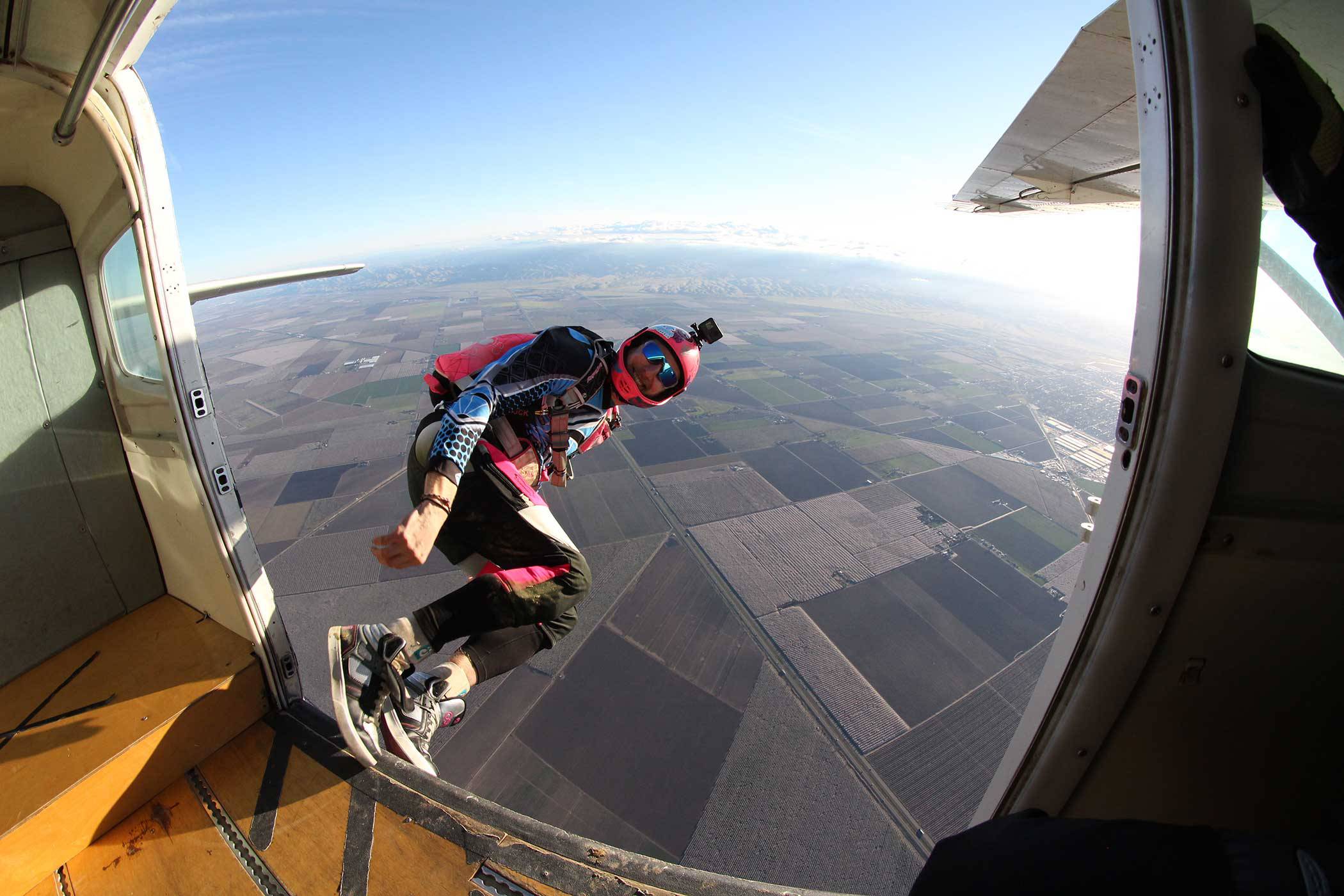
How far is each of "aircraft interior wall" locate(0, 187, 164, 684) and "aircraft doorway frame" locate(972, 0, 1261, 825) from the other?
435 centimetres

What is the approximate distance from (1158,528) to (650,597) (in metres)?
16.9

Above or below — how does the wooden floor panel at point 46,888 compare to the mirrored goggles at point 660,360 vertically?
below

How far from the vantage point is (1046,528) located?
24.7m

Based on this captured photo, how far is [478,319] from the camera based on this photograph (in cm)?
6150

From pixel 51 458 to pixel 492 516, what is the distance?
2.26 metres

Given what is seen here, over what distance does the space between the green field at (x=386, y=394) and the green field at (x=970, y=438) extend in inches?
1507

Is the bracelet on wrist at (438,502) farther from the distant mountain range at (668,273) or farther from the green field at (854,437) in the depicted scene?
the distant mountain range at (668,273)

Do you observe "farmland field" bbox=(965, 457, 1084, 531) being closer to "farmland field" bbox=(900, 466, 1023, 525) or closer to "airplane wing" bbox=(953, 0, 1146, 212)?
"farmland field" bbox=(900, 466, 1023, 525)

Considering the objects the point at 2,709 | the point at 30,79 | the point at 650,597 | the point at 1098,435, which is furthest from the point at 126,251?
the point at 1098,435

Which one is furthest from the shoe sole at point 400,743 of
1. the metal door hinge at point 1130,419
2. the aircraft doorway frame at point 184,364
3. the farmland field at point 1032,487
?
the farmland field at point 1032,487

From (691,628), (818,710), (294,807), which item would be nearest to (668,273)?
(691,628)

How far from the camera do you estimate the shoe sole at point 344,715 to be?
215cm

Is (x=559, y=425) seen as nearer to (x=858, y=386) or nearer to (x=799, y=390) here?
(x=799, y=390)

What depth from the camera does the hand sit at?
78.1 inches
